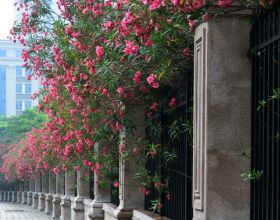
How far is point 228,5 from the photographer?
710 centimetres

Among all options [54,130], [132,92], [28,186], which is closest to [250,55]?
[132,92]

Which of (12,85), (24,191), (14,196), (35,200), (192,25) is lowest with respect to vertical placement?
(14,196)

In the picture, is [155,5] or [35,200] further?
[35,200]

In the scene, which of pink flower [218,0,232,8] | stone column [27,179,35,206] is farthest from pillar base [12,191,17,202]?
pink flower [218,0,232,8]

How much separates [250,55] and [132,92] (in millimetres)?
4001

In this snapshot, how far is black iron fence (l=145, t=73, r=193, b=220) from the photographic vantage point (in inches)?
374

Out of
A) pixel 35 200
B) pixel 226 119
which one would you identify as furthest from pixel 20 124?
pixel 226 119

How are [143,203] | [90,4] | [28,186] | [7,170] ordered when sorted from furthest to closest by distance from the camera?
[28,186], [7,170], [143,203], [90,4]

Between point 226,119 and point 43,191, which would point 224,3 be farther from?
point 43,191

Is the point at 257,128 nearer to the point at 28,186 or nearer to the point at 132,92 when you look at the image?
the point at 132,92

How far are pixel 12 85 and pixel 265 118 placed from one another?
15522cm

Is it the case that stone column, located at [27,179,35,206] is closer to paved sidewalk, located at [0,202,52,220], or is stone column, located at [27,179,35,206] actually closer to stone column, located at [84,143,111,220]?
paved sidewalk, located at [0,202,52,220]

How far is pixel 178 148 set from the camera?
414 inches

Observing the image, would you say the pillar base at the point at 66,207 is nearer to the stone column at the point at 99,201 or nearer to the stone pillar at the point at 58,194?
the stone pillar at the point at 58,194
